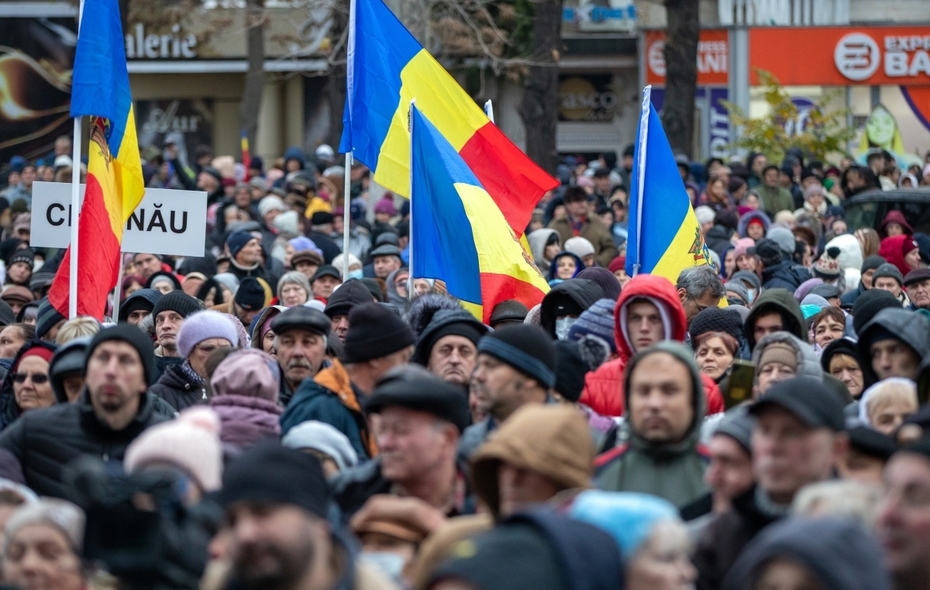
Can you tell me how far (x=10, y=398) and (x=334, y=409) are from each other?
184 cm

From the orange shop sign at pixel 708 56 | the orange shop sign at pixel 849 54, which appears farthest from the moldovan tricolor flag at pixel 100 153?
the orange shop sign at pixel 849 54

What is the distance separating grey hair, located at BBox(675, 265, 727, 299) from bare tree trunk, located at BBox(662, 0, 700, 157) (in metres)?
16.8

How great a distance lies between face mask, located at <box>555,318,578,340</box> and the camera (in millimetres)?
8133

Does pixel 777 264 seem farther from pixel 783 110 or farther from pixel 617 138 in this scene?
pixel 617 138

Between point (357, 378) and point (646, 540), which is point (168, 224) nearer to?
point (357, 378)

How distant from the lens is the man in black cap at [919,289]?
10141mm

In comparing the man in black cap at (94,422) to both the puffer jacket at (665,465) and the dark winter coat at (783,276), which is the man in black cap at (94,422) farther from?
the dark winter coat at (783,276)

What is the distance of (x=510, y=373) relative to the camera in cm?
569

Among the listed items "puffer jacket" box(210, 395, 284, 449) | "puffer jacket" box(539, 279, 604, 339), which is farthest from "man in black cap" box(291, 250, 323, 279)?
"puffer jacket" box(210, 395, 284, 449)

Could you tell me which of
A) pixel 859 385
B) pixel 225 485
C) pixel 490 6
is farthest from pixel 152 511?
pixel 490 6

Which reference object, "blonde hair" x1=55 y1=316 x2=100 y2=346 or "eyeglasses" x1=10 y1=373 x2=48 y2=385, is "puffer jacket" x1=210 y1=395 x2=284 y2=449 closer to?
"eyeglasses" x1=10 y1=373 x2=48 y2=385

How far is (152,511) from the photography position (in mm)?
3896

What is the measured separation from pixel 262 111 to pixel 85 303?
102ft

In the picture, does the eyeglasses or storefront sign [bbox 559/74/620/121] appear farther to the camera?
storefront sign [bbox 559/74/620/121]
